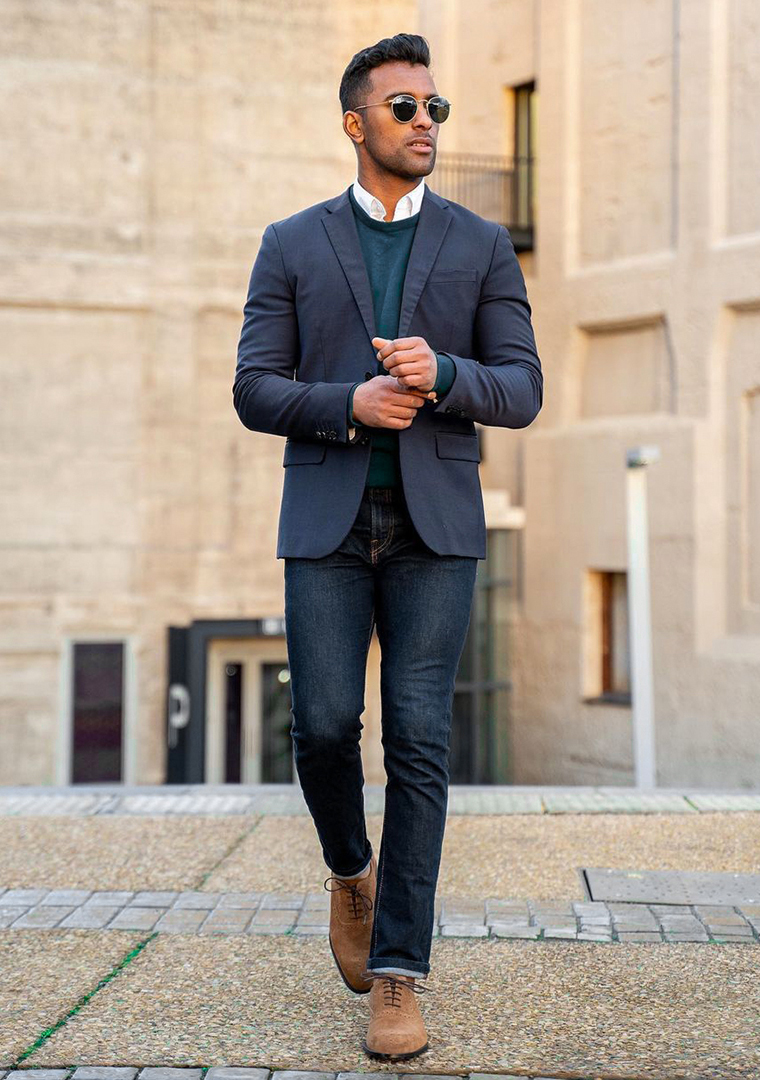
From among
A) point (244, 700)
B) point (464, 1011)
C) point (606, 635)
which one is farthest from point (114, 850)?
point (606, 635)

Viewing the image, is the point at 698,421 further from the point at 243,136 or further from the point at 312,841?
the point at 312,841

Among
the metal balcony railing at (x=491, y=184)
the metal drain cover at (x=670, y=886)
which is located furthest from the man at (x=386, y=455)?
the metal balcony railing at (x=491, y=184)

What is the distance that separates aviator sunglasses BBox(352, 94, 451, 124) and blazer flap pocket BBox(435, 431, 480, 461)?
2.22 feet

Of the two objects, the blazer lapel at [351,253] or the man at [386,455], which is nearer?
the man at [386,455]

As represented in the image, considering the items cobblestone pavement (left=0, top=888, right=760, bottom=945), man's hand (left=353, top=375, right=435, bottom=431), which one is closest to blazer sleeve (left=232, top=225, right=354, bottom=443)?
man's hand (left=353, top=375, right=435, bottom=431)

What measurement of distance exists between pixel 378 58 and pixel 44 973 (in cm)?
230

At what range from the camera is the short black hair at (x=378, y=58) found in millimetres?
3236

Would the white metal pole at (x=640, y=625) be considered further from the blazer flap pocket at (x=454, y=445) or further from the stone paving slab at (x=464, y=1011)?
the blazer flap pocket at (x=454, y=445)

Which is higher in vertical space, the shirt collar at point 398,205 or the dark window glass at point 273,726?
the shirt collar at point 398,205

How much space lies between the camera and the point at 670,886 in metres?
4.49

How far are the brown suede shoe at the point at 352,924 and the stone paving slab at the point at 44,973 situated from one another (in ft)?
2.05

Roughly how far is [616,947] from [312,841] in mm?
1728

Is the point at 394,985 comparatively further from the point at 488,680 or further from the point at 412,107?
the point at 488,680

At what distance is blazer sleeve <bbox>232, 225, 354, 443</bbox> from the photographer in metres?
3.15
